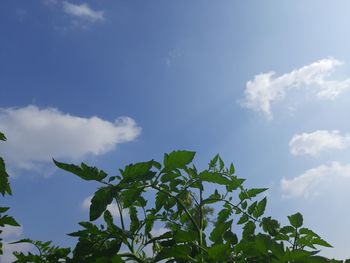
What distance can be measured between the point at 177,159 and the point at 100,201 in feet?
1.61

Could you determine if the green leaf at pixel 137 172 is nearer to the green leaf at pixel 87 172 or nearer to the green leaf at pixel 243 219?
the green leaf at pixel 87 172

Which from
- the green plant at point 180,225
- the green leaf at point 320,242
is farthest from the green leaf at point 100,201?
the green leaf at point 320,242

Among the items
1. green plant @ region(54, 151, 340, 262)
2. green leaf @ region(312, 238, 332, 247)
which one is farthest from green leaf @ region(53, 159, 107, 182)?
green leaf @ region(312, 238, 332, 247)

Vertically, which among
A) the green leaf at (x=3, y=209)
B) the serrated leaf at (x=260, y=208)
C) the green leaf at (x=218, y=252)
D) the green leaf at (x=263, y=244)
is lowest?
the green leaf at (x=218, y=252)

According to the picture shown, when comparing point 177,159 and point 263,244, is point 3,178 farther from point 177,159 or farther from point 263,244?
point 263,244

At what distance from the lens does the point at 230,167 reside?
3229 millimetres

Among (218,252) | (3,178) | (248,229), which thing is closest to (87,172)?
(3,178)

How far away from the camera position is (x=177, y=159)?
2.34 m

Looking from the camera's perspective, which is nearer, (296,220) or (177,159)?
(177,159)

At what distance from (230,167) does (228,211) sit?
336mm

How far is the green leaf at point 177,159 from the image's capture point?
2284 millimetres

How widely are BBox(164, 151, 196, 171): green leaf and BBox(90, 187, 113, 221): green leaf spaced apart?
1.34 ft

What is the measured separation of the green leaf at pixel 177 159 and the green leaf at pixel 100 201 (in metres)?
0.41

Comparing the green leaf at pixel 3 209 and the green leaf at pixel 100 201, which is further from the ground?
the green leaf at pixel 3 209
